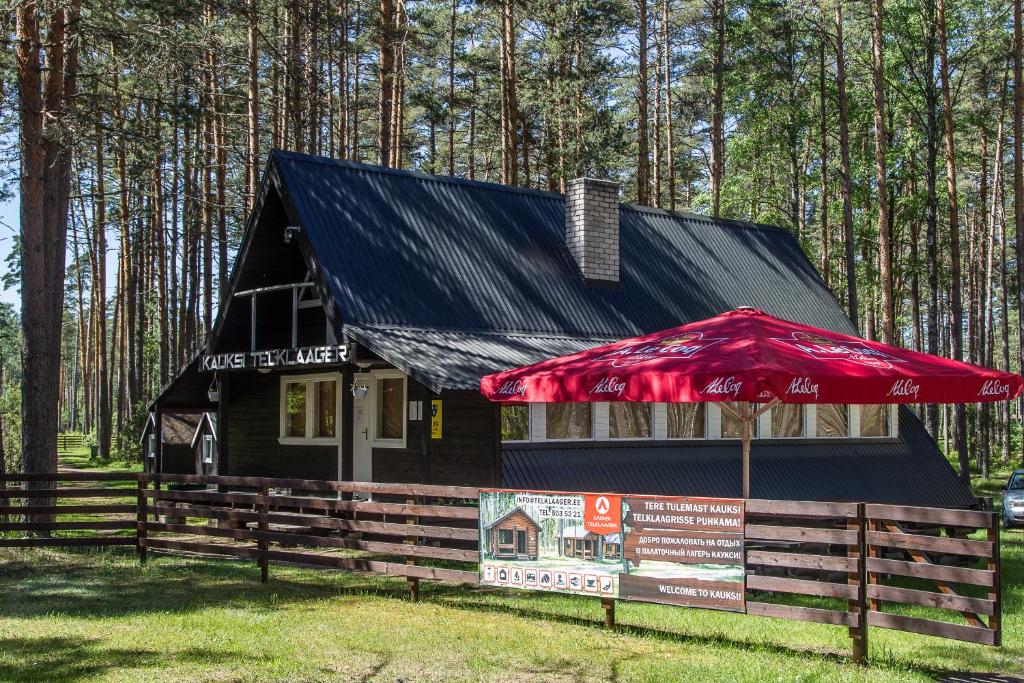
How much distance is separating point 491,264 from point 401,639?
1039 centimetres

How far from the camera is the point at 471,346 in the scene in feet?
53.1

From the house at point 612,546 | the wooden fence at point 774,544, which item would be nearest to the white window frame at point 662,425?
the wooden fence at point 774,544

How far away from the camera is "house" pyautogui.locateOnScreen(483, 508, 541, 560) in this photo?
9414mm

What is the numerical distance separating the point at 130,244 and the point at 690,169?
24.7 meters

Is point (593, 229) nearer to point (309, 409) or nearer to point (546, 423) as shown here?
point (546, 423)

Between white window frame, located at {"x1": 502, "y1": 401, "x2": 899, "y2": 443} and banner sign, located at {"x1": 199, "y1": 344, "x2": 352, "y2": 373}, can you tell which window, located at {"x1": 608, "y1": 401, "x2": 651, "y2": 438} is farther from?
banner sign, located at {"x1": 199, "y1": 344, "x2": 352, "y2": 373}

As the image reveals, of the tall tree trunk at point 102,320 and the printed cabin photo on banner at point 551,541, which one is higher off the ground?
the tall tree trunk at point 102,320

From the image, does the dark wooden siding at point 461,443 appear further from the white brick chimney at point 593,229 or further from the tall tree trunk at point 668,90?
the tall tree trunk at point 668,90

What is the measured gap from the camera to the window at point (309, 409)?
1897 cm

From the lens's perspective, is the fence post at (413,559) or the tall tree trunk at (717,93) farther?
the tall tree trunk at (717,93)

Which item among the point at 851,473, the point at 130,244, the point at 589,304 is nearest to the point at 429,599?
the point at 589,304

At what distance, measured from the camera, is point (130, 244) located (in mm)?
35781

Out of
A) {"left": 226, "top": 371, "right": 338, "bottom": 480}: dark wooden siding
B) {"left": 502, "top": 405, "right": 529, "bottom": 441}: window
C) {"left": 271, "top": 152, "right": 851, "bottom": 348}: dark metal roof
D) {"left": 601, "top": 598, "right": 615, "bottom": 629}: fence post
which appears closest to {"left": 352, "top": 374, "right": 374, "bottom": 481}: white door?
{"left": 226, "top": 371, "right": 338, "bottom": 480}: dark wooden siding

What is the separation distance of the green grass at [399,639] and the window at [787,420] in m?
7.05
